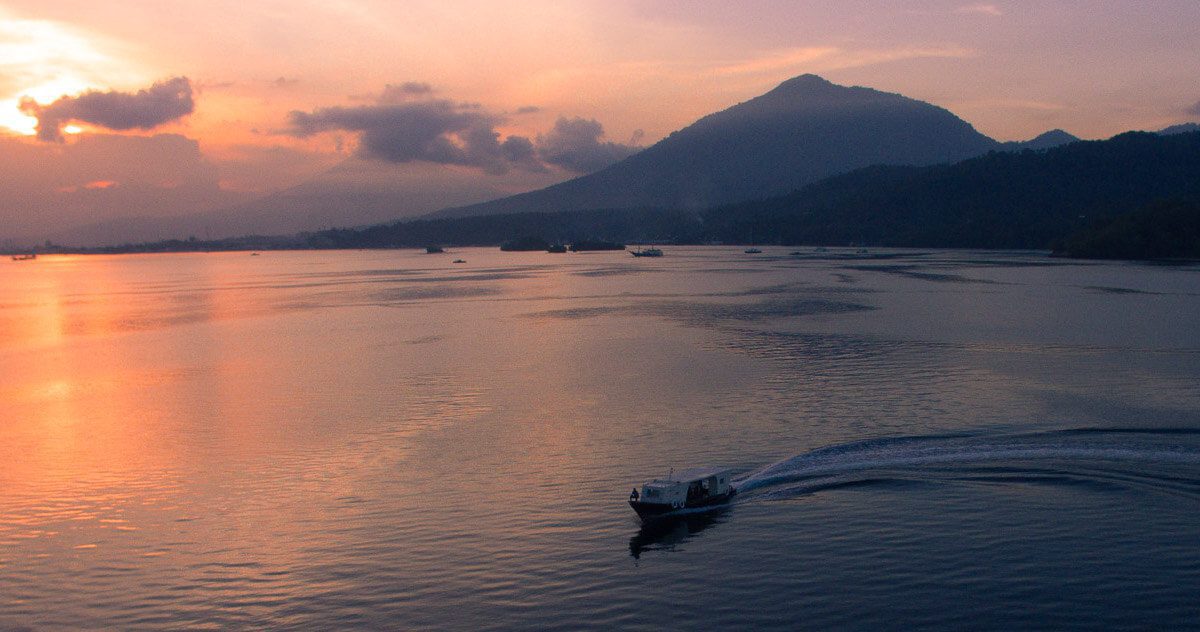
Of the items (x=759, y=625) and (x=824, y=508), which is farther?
(x=824, y=508)

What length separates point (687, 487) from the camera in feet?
71.3

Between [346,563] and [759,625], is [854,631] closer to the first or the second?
[759,625]

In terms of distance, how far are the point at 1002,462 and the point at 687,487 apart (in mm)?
9135

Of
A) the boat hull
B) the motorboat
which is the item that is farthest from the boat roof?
the boat hull

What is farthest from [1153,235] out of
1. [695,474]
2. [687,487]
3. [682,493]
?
[682,493]

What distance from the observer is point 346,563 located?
19188 mm

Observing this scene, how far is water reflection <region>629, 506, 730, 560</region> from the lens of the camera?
20.3m

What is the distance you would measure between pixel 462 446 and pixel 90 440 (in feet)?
40.4

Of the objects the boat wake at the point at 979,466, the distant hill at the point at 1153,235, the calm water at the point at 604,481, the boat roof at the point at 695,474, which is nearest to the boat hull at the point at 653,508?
the boat wake at the point at 979,466

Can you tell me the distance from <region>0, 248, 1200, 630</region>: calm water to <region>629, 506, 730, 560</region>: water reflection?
9cm

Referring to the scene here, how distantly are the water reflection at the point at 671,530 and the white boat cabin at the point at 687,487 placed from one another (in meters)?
0.37

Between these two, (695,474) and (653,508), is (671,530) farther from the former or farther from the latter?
(695,474)

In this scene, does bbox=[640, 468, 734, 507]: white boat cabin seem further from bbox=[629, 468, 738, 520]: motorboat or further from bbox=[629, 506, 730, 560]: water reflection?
bbox=[629, 506, 730, 560]: water reflection

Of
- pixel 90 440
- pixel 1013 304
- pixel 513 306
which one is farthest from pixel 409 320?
pixel 1013 304
